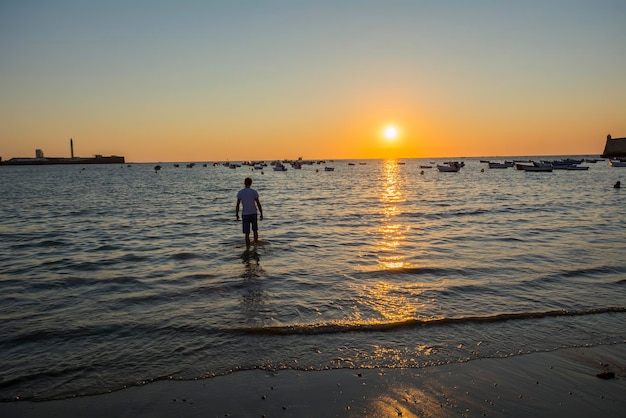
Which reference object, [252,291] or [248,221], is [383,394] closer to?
[252,291]

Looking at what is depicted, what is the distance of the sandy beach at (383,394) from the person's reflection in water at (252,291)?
248cm

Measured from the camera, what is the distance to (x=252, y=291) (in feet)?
34.4

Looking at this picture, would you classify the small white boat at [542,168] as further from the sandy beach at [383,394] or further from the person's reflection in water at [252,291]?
the sandy beach at [383,394]

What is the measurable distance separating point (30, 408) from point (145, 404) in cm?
142

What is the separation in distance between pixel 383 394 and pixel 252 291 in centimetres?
563

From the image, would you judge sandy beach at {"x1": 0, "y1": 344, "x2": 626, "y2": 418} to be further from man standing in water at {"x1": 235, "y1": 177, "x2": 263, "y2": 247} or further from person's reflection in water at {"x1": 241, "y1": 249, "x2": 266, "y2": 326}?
man standing in water at {"x1": 235, "y1": 177, "x2": 263, "y2": 247}

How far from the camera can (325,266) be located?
13.1 m

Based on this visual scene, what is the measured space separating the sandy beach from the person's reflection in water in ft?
8.13

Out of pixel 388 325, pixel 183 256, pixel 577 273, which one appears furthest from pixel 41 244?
pixel 577 273

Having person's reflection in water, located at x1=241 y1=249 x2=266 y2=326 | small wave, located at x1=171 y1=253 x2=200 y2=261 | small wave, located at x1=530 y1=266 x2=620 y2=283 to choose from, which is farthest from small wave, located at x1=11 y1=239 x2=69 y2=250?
small wave, located at x1=530 y1=266 x2=620 y2=283

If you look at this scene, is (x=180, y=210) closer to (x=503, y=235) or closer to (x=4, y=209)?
(x=4, y=209)

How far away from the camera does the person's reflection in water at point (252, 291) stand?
860 cm

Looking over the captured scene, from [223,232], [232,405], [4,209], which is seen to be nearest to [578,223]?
[223,232]

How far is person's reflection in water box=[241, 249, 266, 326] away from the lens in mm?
8602
